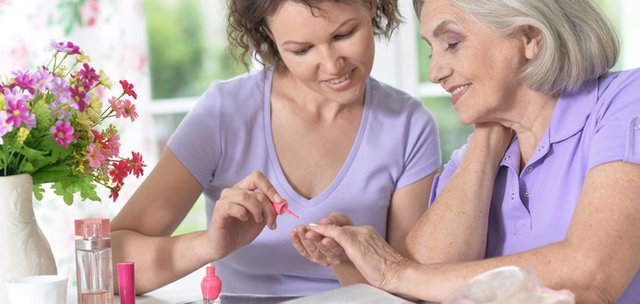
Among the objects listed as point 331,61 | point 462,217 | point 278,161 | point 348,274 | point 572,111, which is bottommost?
point 348,274

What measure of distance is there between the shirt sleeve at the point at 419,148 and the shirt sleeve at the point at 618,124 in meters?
0.46

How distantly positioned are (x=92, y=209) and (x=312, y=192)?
1571 mm

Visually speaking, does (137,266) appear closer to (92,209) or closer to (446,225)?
(446,225)

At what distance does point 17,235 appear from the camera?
1479 mm

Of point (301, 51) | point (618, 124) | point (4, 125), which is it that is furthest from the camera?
point (301, 51)

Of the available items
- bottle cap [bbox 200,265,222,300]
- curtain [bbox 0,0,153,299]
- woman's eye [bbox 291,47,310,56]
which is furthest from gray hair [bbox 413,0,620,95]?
curtain [bbox 0,0,153,299]

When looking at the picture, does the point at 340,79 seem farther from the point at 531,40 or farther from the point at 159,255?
the point at 159,255

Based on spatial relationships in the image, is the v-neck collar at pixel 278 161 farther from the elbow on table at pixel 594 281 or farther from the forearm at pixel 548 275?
the elbow on table at pixel 594 281

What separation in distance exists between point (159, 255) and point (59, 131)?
1.68ft

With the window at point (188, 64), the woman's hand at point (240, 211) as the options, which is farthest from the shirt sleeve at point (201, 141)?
the window at point (188, 64)

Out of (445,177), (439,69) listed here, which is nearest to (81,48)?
(445,177)

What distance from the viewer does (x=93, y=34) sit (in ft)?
10.9

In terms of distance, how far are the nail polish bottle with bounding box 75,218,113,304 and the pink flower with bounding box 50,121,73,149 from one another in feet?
0.49

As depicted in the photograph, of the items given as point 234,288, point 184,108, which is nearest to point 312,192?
point 234,288
